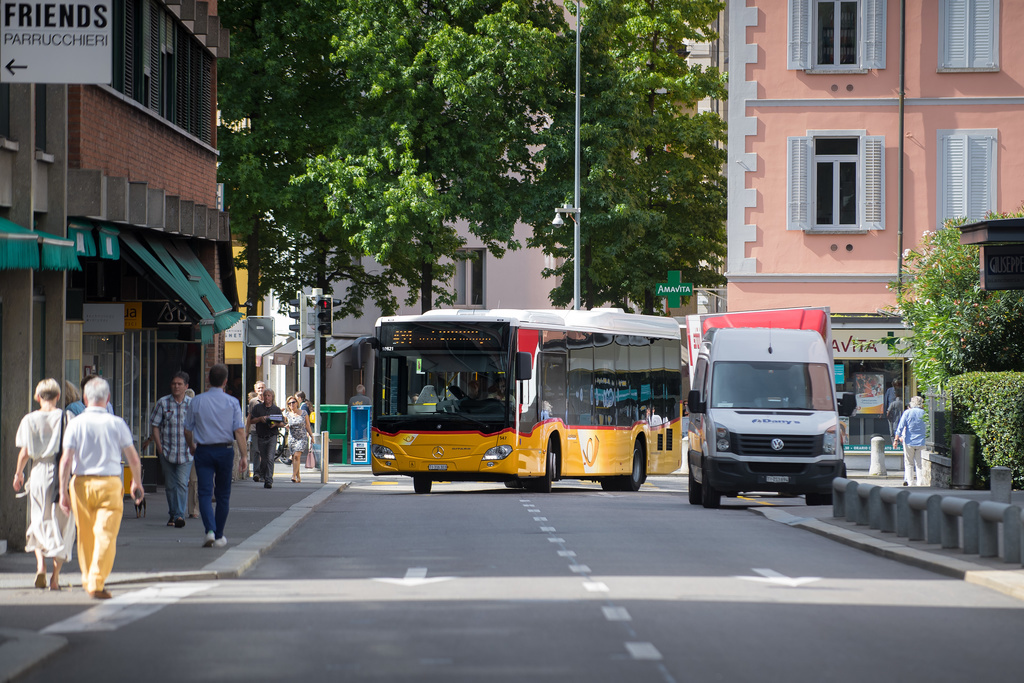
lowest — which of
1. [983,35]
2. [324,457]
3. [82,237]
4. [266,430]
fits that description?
[324,457]

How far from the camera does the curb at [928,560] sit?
13.0m

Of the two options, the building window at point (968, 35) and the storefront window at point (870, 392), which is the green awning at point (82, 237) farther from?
the building window at point (968, 35)

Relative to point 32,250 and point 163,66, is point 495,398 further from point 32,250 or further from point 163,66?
point 32,250

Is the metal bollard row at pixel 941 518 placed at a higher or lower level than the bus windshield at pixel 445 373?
lower

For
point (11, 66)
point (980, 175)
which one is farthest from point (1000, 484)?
point (980, 175)

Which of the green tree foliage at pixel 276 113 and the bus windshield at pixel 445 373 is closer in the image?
the bus windshield at pixel 445 373

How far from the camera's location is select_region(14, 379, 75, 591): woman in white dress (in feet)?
41.9

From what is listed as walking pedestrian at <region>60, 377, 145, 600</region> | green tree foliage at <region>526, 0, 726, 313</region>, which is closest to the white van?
walking pedestrian at <region>60, 377, 145, 600</region>

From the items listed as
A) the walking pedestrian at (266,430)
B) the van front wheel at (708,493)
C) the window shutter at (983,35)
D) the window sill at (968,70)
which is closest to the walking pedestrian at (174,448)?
the van front wheel at (708,493)

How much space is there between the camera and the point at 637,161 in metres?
46.1

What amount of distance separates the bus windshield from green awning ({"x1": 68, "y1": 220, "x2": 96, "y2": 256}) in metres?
8.62

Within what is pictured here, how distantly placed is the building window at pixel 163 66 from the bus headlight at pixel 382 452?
577 centimetres

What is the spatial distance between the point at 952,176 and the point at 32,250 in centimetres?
2443

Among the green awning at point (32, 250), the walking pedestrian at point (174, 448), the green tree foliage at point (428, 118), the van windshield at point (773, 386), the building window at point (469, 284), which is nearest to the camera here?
the green awning at point (32, 250)
